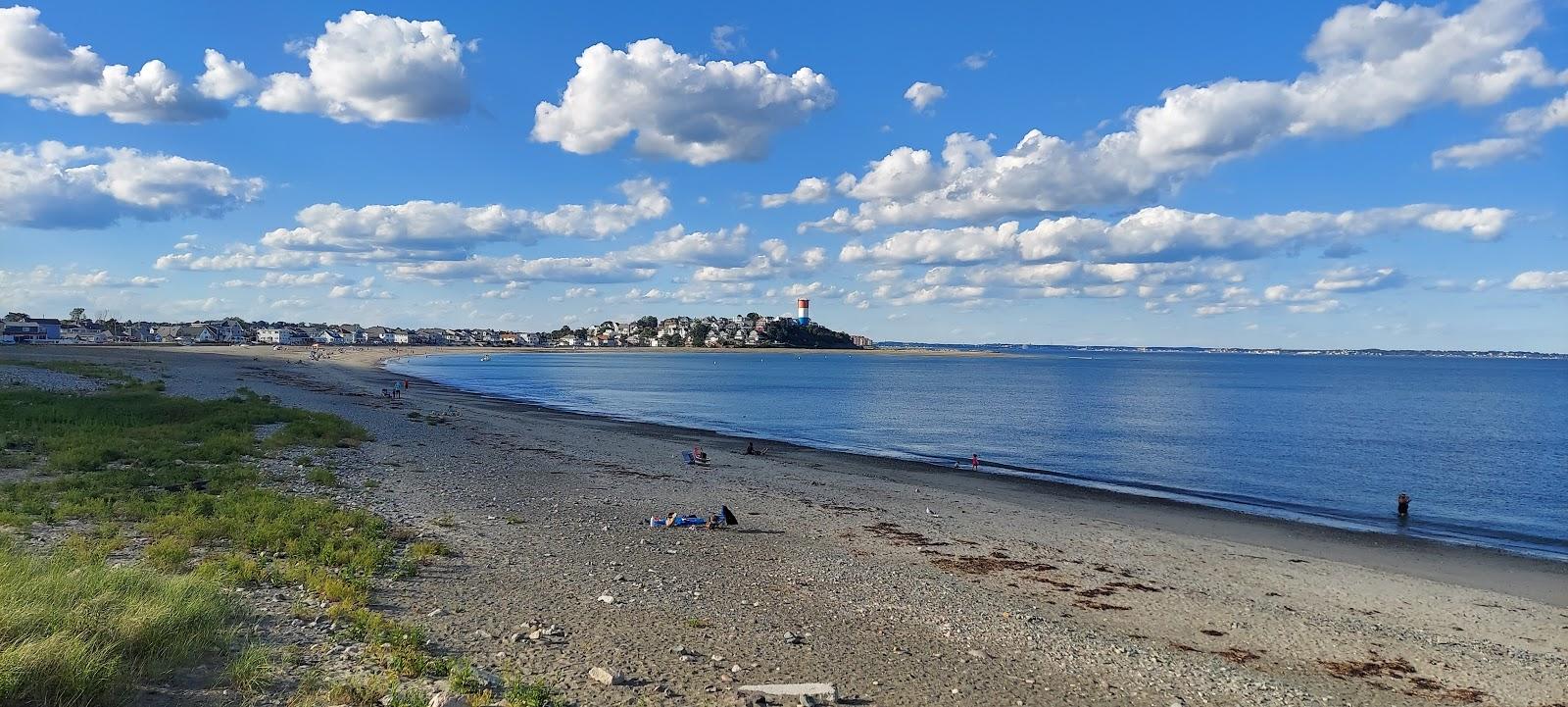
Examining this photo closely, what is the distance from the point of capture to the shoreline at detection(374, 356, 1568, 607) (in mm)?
19953

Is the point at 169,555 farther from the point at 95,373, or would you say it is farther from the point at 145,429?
the point at 95,373

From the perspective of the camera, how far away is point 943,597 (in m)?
14.2

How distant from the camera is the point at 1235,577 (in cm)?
1784

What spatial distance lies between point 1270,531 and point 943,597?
642 inches

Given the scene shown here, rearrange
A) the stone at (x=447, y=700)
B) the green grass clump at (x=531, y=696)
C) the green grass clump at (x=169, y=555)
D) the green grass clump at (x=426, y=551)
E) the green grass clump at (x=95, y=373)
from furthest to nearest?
the green grass clump at (x=95, y=373) → the green grass clump at (x=426, y=551) → the green grass clump at (x=169, y=555) → the green grass clump at (x=531, y=696) → the stone at (x=447, y=700)

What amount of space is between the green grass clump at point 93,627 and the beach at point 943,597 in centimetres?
243

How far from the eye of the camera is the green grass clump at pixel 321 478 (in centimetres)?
2033

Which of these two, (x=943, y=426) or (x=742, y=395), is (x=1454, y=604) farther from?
(x=742, y=395)

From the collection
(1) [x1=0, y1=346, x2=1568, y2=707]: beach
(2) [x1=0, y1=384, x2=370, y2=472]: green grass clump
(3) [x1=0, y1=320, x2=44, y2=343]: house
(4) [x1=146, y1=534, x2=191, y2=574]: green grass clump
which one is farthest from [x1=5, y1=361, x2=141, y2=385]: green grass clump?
(3) [x1=0, y1=320, x2=44, y2=343]: house

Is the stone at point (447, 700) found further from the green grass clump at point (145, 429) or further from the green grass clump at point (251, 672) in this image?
the green grass clump at point (145, 429)

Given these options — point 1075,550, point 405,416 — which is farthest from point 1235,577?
point 405,416

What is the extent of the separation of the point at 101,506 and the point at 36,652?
1049cm

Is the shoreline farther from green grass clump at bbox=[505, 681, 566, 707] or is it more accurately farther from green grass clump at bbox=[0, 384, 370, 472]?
green grass clump at bbox=[505, 681, 566, 707]

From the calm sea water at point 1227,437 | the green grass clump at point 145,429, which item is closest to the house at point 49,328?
the calm sea water at point 1227,437
